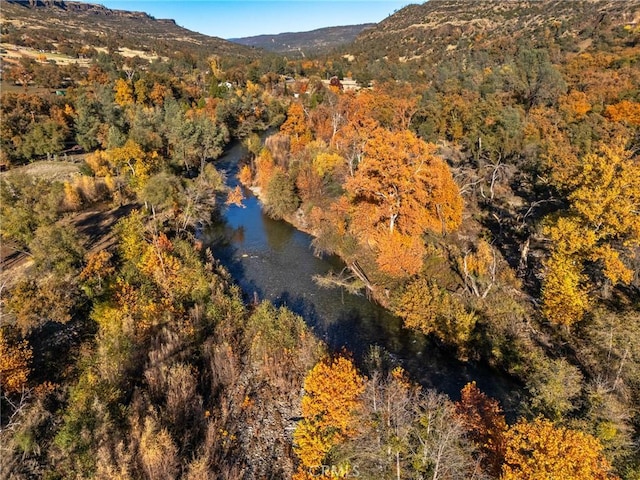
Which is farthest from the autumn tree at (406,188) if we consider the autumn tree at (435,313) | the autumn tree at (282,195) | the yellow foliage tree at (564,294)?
the yellow foliage tree at (564,294)

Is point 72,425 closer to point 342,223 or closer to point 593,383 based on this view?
point 593,383

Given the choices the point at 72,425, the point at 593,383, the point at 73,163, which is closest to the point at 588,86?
the point at 593,383

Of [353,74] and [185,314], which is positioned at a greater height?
[353,74]

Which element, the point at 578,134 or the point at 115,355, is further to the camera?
the point at 578,134

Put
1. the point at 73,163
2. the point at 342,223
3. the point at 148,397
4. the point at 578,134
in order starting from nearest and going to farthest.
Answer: the point at 148,397
the point at 342,223
the point at 578,134
the point at 73,163

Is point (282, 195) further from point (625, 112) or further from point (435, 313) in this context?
point (625, 112)

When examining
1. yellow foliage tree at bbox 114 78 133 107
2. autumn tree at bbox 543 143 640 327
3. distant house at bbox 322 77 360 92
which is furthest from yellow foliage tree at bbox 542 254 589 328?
yellow foliage tree at bbox 114 78 133 107

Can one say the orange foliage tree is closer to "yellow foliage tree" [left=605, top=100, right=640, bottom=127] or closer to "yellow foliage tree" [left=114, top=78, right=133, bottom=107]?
"yellow foliage tree" [left=605, top=100, right=640, bottom=127]

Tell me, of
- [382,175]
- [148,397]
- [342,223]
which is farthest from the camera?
[342,223]
